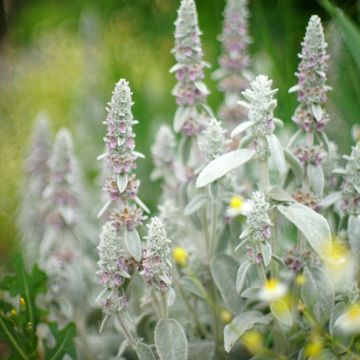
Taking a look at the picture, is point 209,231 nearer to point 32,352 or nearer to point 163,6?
point 32,352

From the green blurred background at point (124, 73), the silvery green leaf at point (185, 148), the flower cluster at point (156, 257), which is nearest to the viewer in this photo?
the flower cluster at point (156, 257)

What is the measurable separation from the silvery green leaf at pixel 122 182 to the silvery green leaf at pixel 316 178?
1.11ft

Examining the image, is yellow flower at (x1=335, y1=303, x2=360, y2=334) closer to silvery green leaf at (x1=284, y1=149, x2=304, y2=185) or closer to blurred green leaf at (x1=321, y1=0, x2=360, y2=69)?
silvery green leaf at (x1=284, y1=149, x2=304, y2=185)

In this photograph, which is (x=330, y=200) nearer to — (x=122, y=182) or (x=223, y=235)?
(x=223, y=235)

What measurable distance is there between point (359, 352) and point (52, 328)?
0.57 metres

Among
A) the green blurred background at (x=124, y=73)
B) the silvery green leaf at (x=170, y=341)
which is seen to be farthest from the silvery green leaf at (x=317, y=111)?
the green blurred background at (x=124, y=73)

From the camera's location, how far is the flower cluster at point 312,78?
1.15 metres

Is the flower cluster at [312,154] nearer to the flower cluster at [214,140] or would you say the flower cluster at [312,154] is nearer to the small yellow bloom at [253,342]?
the flower cluster at [214,140]

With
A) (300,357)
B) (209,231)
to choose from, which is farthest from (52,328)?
(300,357)

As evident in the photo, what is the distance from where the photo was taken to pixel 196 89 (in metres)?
1.31

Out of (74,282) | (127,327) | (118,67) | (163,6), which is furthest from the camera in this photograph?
(163,6)

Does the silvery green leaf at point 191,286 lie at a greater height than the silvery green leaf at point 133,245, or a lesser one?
lesser

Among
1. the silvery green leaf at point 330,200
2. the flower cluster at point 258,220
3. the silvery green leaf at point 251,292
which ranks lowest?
the silvery green leaf at point 251,292

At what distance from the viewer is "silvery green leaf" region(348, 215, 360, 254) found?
1162mm
